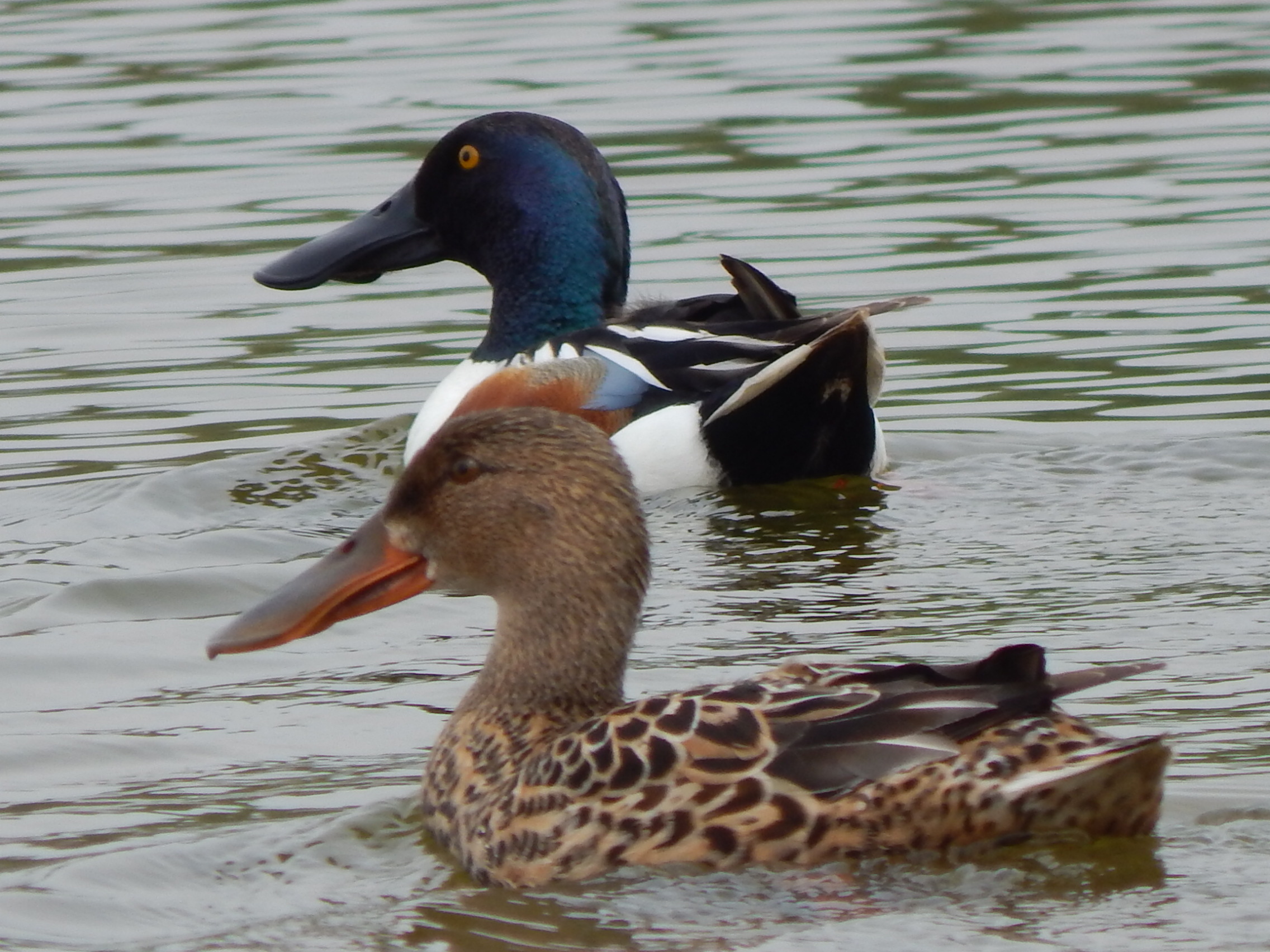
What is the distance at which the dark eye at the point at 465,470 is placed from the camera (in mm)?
5848

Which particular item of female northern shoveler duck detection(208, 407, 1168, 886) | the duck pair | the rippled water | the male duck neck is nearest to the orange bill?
the duck pair

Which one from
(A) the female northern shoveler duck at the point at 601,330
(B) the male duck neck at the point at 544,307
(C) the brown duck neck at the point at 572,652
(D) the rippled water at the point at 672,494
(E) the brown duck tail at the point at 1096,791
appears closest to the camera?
(E) the brown duck tail at the point at 1096,791

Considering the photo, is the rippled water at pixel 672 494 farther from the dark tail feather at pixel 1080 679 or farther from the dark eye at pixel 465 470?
the dark eye at pixel 465 470

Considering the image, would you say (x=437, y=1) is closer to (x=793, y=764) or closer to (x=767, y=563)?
(x=767, y=563)

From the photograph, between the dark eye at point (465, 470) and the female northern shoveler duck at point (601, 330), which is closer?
the dark eye at point (465, 470)

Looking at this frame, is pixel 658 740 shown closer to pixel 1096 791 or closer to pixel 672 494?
pixel 1096 791

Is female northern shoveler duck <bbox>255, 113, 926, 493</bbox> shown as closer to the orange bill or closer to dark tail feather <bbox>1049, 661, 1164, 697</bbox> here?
the orange bill

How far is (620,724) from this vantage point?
527 centimetres

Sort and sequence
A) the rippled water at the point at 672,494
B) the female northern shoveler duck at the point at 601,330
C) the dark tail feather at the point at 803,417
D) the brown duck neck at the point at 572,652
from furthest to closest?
1. the female northern shoveler duck at the point at 601,330
2. the dark tail feather at the point at 803,417
3. the brown duck neck at the point at 572,652
4. the rippled water at the point at 672,494

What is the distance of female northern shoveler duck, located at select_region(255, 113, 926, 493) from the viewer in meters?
8.66

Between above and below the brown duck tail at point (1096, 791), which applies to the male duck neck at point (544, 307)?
above

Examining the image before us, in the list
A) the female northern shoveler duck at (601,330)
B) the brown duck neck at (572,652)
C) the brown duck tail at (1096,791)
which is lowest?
the brown duck tail at (1096,791)

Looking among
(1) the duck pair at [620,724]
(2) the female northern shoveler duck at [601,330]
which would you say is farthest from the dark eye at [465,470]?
(2) the female northern shoveler duck at [601,330]

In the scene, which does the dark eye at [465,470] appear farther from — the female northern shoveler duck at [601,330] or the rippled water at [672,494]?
the female northern shoveler duck at [601,330]
